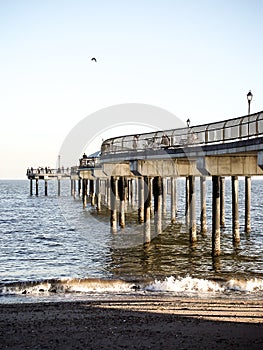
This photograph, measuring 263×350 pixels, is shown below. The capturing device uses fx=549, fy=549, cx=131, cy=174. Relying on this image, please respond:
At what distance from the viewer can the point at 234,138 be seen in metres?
19.3

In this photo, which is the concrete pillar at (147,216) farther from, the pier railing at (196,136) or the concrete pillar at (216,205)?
the concrete pillar at (216,205)

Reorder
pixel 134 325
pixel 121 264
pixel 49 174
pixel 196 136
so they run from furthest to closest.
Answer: pixel 49 174, pixel 196 136, pixel 121 264, pixel 134 325

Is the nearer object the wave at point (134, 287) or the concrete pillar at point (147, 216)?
the wave at point (134, 287)

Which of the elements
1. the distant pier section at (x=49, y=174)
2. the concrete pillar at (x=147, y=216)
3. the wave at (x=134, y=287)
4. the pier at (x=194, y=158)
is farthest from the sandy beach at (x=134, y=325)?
the distant pier section at (x=49, y=174)

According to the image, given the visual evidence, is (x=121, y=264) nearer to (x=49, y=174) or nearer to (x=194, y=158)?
(x=194, y=158)

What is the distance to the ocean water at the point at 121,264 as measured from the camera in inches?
688

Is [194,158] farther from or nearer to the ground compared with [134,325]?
farther from the ground

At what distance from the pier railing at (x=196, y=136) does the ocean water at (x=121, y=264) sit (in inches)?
199

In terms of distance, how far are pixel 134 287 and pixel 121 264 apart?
5277 millimetres

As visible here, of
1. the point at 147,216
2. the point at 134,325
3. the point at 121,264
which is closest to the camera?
the point at 134,325

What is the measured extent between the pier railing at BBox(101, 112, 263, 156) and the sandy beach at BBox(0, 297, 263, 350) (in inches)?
238

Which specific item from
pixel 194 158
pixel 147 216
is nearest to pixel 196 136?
pixel 194 158

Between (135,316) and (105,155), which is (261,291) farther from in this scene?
(105,155)

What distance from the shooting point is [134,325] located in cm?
1260
